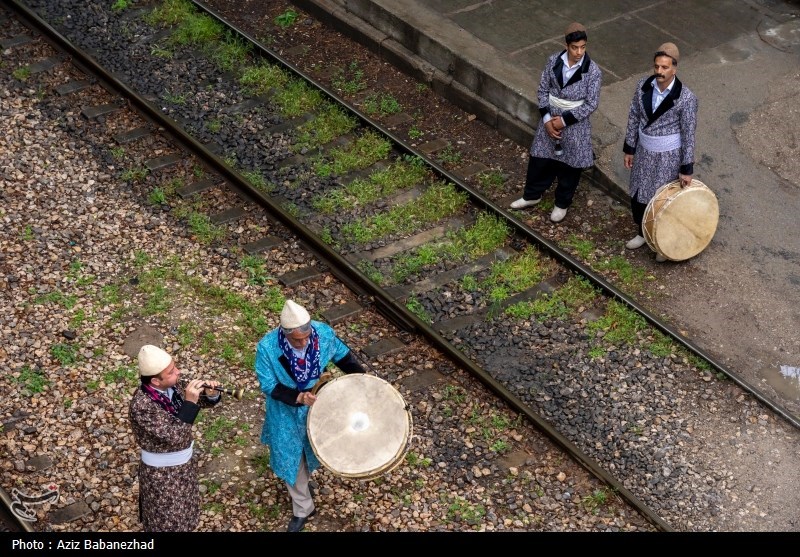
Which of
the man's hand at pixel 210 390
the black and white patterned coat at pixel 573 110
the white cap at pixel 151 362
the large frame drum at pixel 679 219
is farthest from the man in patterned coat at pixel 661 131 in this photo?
the white cap at pixel 151 362

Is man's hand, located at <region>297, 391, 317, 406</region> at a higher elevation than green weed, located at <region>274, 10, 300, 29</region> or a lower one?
higher

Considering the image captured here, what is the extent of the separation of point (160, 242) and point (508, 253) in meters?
3.07

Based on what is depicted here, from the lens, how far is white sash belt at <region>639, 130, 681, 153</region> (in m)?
9.30

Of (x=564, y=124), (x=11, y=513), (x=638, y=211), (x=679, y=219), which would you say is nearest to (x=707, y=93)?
(x=638, y=211)

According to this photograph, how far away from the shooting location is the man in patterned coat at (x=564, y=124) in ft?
31.1

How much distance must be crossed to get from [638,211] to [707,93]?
2536 mm

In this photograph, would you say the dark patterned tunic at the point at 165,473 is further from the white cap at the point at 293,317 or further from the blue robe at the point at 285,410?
the white cap at the point at 293,317

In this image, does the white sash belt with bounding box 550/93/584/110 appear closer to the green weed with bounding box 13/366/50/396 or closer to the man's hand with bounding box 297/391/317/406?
the man's hand with bounding box 297/391/317/406

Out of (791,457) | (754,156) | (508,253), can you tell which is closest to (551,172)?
(508,253)

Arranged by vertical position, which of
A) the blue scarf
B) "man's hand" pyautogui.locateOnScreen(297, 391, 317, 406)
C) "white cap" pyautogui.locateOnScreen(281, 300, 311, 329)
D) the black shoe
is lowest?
the black shoe

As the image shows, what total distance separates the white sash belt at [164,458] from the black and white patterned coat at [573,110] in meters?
4.68

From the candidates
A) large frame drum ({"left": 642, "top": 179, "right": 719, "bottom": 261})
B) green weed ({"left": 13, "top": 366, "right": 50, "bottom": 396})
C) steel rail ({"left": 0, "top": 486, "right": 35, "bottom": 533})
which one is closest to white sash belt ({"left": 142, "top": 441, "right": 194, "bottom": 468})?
steel rail ({"left": 0, "top": 486, "right": 35, "bottom": 533})

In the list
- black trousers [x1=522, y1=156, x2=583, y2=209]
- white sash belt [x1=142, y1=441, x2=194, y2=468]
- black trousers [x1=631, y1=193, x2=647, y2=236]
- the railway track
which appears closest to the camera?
white sash belt [x1=142, y1=441, x2=194, y2=468]

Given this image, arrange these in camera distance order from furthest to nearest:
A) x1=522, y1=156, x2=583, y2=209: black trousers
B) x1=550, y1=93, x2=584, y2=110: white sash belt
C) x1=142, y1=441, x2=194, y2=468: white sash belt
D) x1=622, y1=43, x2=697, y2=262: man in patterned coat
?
x1=522, y1=156, x2=583, y2=209: black trousers < x1=550, y1=93, x2=584, y2=110: white sash belt < x1=622, y1=43, x2=697, y2=262: man in patterned coat < x1=142, y1=441, x2=194, y2=468: white sash belt
